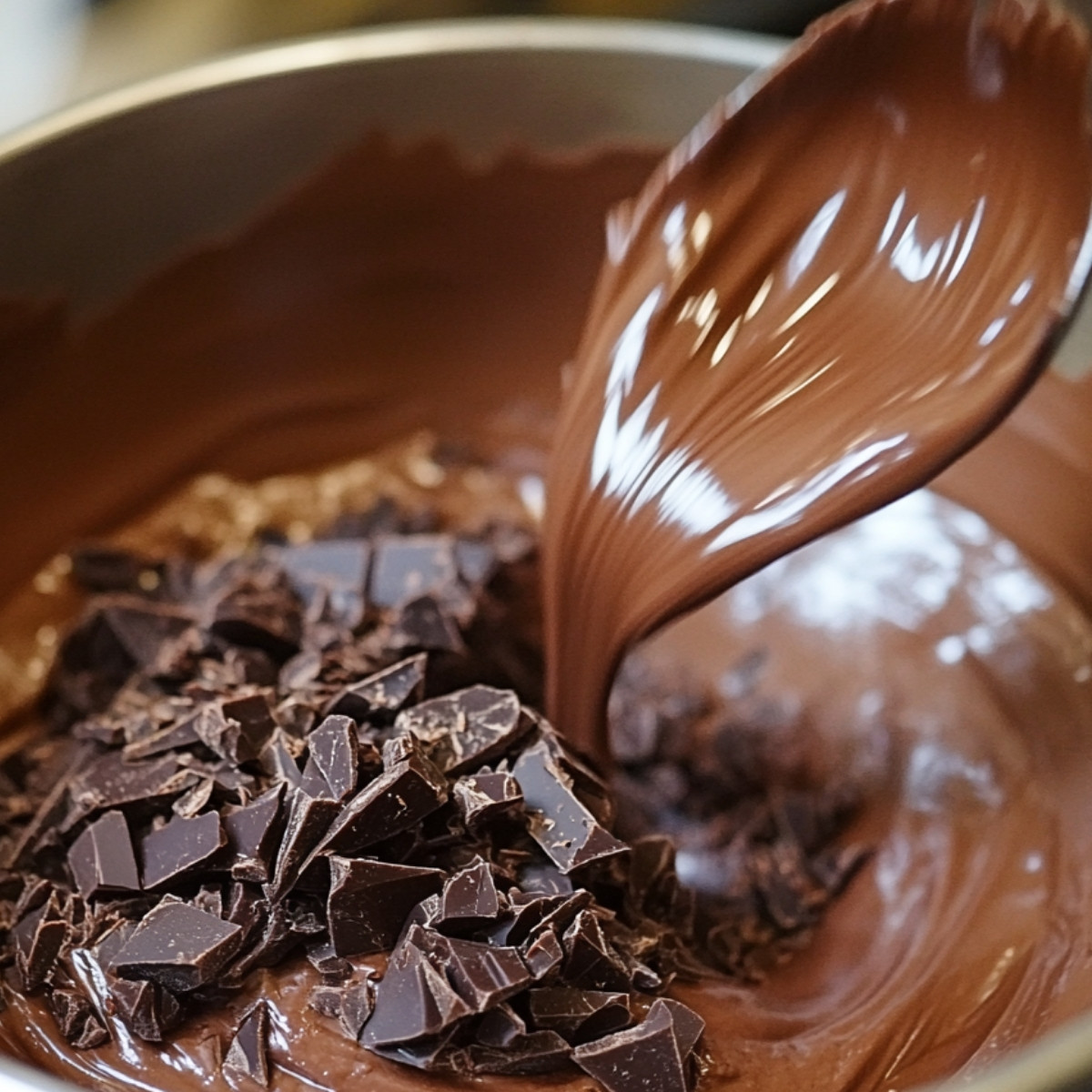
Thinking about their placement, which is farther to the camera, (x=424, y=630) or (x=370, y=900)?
(x=424, y=630)

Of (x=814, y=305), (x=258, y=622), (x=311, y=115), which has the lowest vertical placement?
(x=258, y=622)

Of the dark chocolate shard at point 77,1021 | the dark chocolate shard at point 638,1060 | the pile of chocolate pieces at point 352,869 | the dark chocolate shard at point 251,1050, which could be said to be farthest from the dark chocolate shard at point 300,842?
the dark chocolate shard at point 638,1060

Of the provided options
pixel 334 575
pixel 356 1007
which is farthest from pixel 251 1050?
pixel 334 575

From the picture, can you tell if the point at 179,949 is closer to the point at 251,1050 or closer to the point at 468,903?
the point at 251,1050

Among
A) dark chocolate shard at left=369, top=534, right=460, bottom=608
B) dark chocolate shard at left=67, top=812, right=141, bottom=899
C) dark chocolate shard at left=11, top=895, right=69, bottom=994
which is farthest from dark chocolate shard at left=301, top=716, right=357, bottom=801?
dark chocolate shard at left=369, top=534, right=460, bottom=608

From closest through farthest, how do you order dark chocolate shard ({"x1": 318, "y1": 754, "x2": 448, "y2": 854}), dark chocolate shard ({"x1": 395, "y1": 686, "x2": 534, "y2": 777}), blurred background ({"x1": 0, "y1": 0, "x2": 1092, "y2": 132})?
dark chocolate shard ({"x1": 318, "y1": 754, "x2": 448, "y2": 854}) → dark chocolate shard ({"x1": 395, "y1": 686, "x2": 534, "y2": 777}) → blurred background ({"x1": 0, "y1": 0, "x2": 1092, "y2": 132})

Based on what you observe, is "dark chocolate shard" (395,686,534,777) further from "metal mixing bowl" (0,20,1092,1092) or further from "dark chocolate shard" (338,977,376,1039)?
"metal mixing bowl" (0,20,1092,1092)

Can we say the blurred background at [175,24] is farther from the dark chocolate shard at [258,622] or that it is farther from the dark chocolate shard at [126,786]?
the dark chocolate shard at [126,786]
